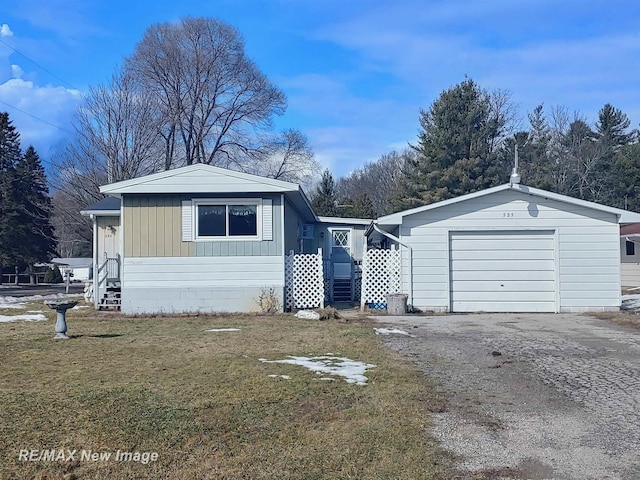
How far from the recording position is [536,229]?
1403cm

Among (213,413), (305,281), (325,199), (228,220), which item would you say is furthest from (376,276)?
(325,199)

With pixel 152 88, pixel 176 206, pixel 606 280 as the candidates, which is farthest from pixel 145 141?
pixel 606 280

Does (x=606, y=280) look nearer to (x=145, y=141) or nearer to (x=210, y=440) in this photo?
(x=210, y=440)

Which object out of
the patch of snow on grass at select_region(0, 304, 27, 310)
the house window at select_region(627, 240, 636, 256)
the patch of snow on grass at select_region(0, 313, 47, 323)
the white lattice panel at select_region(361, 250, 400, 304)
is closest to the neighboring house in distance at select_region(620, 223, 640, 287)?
the house window at select_region(627, 240, 636, 256)

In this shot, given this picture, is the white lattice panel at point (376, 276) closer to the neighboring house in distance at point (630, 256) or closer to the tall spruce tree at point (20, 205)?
the neighboring house in distance at point (630, 256)

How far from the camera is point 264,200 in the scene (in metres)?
14.2

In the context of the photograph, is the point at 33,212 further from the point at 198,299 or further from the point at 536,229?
the point at 536,229

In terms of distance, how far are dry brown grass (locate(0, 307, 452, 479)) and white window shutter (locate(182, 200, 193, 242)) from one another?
5.32 meters

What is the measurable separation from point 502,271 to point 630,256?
548 inches

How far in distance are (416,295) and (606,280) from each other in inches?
177

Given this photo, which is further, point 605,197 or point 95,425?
point 605,197

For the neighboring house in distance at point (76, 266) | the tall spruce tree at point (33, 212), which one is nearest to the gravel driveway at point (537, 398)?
the tall spruce tree at point (33, 212)

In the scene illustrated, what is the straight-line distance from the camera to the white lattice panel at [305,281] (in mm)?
14641

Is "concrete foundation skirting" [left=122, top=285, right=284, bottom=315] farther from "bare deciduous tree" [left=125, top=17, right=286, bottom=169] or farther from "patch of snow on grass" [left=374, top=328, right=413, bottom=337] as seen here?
"bare deciduous tree" [left=125, top=17, right=286, bottom=169]
